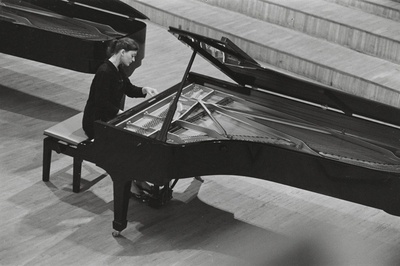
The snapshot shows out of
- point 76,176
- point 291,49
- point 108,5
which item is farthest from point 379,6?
point 76,176

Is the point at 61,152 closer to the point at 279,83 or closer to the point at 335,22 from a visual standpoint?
the point at 279,83

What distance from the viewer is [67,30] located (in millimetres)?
5855

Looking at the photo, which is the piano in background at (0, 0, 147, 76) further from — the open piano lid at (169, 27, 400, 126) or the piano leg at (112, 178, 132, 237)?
the piano leg at (112, 178, 132, 237)

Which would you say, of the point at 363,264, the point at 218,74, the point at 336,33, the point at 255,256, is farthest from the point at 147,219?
the point at 336,33

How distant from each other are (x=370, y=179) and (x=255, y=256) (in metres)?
0.79

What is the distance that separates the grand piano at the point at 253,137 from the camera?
4.00 metres

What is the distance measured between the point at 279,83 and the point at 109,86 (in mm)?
935

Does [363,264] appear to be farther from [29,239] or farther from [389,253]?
[29,239]

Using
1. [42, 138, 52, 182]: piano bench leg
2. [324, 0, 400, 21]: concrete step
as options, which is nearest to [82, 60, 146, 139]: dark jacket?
[42, 138, 52, 182]: piano bench leg

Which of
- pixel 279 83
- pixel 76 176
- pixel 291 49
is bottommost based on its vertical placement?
pixel 76 176

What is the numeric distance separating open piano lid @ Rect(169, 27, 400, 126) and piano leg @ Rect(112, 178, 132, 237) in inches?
31.3

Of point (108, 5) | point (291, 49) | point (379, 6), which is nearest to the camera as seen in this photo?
point (108, 5)

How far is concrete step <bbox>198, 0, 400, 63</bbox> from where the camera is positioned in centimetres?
686

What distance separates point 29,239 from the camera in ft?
14.2
